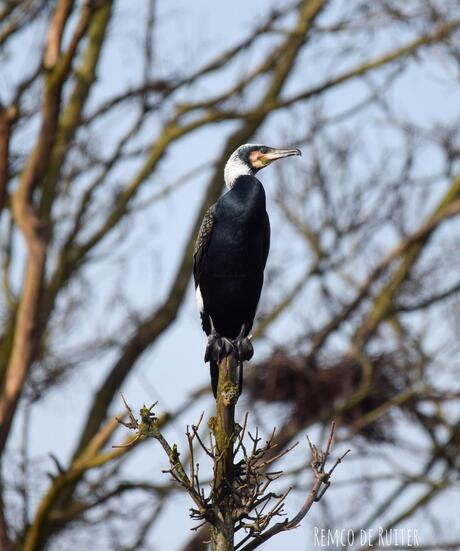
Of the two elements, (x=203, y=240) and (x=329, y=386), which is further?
(x=329, y=386)

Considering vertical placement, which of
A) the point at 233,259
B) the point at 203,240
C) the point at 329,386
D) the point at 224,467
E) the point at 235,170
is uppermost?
the point at 329,386

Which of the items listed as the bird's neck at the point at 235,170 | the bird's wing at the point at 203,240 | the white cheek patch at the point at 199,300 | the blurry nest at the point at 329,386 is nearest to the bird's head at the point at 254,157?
the bird's neck at the point at 235,170

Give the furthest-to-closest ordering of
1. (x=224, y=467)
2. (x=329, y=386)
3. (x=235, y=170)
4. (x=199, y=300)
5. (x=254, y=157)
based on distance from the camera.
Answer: (x=329, y=386) → (x=254, y=157) → (x=235, y=170) → (x=199, y=300) → (x=224, y=467)

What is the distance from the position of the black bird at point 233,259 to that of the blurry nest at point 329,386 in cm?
447

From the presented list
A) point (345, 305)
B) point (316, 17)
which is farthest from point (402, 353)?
point (316, 17)

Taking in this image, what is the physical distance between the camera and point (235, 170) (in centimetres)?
502

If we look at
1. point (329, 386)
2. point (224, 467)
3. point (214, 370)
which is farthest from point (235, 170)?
point (329, 386)

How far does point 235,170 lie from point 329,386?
4.84m

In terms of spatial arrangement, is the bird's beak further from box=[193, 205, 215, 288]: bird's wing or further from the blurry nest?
the blurry nest

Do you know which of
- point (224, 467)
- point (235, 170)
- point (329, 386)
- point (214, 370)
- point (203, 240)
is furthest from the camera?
point (329, 386)

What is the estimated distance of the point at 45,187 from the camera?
8727 millimetres

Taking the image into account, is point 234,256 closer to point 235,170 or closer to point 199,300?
point 199,300

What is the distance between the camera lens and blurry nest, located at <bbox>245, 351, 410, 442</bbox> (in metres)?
9.27

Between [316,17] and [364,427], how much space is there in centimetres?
384
